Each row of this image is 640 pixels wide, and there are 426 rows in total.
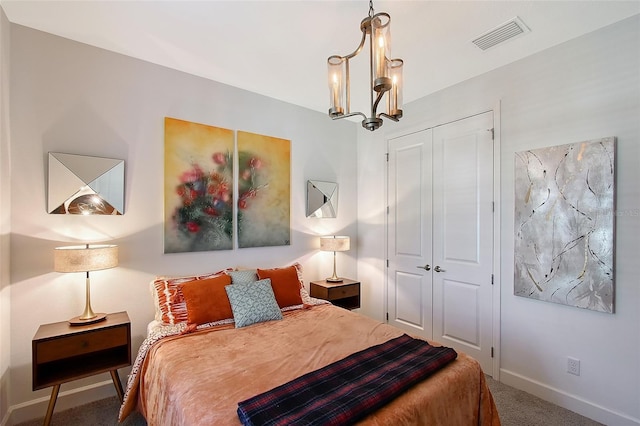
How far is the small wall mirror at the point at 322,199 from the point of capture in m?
3.67

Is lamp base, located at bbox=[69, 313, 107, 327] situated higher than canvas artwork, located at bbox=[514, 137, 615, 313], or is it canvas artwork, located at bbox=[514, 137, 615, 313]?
canvas artwork, located at bbox=[514, 137, 615, 313]

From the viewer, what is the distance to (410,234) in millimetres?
3527

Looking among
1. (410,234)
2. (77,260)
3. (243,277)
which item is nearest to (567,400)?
(410,234)

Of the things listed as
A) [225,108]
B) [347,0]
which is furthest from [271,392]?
[225,108]

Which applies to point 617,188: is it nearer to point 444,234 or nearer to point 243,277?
point 444,234

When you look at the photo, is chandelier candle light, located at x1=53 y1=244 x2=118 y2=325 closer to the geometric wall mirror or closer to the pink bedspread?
the geometric wall mirror

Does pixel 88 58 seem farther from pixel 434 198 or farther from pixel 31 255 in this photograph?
pixel 434 198

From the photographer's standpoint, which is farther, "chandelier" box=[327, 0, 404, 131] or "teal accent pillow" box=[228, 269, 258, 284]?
"teal accent pillow" box=[228, 269, 258, 284]

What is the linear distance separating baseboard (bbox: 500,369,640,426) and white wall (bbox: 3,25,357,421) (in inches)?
102

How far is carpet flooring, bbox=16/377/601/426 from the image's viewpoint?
2.12 meters

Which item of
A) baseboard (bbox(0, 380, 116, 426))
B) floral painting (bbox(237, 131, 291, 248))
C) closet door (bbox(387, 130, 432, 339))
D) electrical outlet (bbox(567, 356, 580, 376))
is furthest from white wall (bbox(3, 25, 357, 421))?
electrical outlet (bbox(567, 356, 580, 376))

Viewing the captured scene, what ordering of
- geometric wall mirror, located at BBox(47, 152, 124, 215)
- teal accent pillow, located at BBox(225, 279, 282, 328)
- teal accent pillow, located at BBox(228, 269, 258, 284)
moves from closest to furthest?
1. geometric wall mirror, located at BBox(47, 152, 124, 215)
2. teal accent pillow, located at BBox(225, 279, 282, 328)
3. teal accent pillow, located at BBox(228, 269, 258, 284)

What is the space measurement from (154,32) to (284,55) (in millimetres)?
982

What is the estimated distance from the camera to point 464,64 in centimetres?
270
